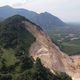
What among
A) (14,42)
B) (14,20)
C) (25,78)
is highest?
(14,20)

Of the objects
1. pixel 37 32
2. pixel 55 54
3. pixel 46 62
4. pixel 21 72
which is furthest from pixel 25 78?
pixel 37 32

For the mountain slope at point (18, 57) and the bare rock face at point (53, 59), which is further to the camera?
the bare rock face at point (53, 59)

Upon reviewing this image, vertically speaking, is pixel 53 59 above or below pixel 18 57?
below

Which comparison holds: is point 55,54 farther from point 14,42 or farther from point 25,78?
point 25,78

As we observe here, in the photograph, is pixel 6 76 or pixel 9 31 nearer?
pixel 6 76

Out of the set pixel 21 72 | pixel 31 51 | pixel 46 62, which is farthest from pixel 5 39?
pixel 21 72

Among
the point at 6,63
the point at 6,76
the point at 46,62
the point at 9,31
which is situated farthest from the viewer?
the point at 9,31

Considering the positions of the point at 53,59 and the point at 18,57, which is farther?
the point at 53,59

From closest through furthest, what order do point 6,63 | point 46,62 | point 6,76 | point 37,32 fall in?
point 6,76
point 6,63
point 46,62
point 37,32

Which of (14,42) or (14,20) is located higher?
(14,20)

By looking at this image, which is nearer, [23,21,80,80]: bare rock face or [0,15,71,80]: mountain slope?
[0,15,71,80]: mountain slope
